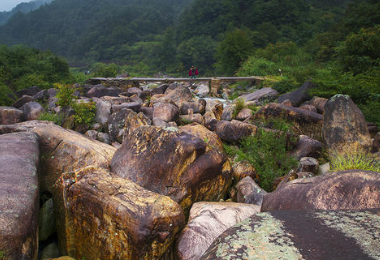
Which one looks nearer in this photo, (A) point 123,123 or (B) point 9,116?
(A) point 123,123

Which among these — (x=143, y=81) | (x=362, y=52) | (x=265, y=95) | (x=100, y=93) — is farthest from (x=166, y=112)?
(x=143, y=81)

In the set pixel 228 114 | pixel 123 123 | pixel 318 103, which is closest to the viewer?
pixel 123 123

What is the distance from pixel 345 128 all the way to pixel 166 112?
232 inches

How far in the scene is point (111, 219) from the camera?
364cm

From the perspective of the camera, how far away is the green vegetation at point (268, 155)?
6555mm

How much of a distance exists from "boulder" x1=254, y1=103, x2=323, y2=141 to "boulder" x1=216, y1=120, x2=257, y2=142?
1160mm

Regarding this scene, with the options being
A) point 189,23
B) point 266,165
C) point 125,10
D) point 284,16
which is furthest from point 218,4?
point 266,165

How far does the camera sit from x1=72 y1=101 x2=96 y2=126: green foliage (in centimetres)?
992

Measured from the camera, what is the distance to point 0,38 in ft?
273

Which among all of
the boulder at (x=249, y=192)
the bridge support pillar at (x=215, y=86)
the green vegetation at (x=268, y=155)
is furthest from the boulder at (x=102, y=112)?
the bridge support pillar at (x=215, y=86)

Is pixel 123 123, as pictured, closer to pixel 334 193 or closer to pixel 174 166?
pixel 174 166

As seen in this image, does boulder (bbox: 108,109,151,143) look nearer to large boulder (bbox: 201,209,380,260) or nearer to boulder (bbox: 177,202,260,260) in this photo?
boulder (bbox: 177,202,260,260)

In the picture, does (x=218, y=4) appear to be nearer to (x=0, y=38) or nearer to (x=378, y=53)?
(x=378, y=53)

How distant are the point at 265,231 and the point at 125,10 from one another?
96.2 meters
